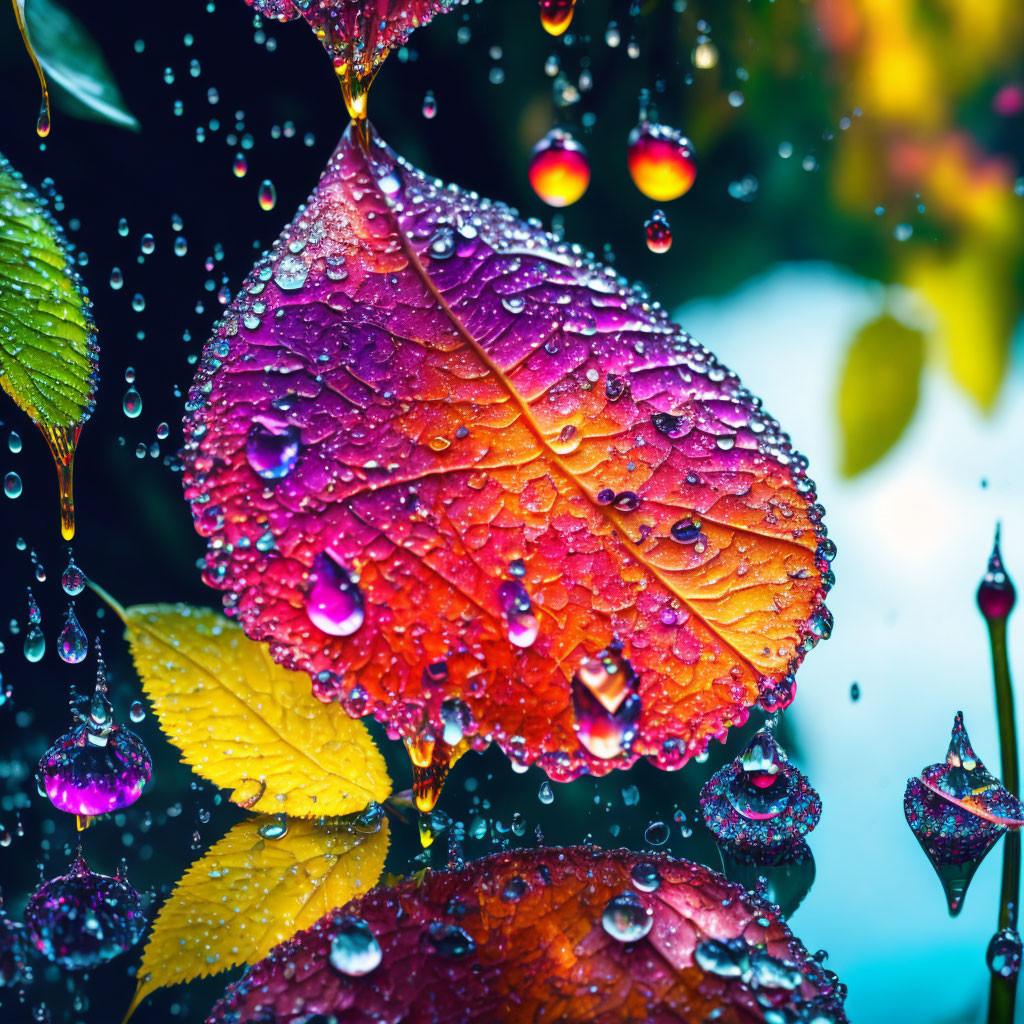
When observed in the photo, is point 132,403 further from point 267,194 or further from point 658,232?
point 658,232

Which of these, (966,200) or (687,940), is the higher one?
(966,200)

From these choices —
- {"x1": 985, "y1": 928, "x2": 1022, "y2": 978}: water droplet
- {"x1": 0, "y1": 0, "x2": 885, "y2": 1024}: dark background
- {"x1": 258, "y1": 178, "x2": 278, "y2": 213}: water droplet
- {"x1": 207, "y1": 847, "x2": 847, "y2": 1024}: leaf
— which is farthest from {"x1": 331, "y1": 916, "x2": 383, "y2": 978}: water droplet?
{"x1": 258, "y1": 178, "x2": 278, "y2": 213}: water droplet

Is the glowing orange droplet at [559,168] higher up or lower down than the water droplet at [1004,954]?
higher up

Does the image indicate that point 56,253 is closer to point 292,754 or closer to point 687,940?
point 292,754

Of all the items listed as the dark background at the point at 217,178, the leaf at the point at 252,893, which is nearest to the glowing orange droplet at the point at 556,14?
the dark background at the point at 217,178

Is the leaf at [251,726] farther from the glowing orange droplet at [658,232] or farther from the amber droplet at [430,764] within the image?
the glowing orange droplet at [658,232]

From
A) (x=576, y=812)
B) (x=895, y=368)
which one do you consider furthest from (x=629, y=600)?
(x=895, y=368)
